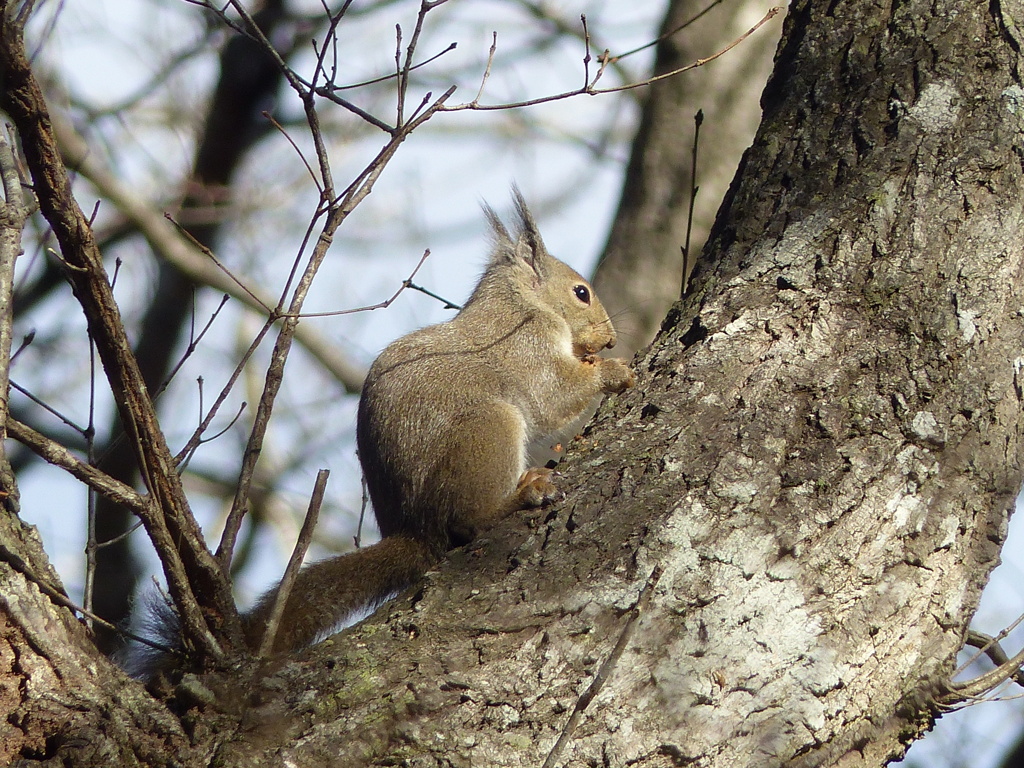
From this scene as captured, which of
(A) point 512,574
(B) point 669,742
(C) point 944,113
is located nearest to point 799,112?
(C) point 944,113

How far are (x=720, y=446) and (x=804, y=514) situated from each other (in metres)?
0.21

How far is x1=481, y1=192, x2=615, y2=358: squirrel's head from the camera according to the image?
12.6ft

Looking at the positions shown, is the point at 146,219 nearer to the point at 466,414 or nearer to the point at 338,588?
the point at 466,414

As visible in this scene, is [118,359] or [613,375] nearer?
[118,359]

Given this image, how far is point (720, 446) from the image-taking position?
1.97 metres

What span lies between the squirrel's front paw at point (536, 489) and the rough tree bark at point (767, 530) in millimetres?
49

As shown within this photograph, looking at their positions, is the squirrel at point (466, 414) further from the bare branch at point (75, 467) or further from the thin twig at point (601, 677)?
the bare branch at point (75, 467)

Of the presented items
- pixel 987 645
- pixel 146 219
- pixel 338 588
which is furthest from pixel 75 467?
pixel 146 219

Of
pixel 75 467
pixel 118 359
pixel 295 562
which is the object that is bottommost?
pixel 295 562

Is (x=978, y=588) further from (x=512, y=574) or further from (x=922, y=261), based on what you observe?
(x=512, y=574)

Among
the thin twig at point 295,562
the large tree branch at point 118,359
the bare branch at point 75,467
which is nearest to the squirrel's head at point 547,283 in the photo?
the thin twig at point 295,562

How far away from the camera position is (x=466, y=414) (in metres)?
2.91

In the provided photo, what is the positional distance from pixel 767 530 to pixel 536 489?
0.67 m

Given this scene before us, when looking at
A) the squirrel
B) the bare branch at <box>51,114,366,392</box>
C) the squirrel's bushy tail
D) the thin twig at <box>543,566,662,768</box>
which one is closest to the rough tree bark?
the thin twig at <box>543,566,662,768</box>
